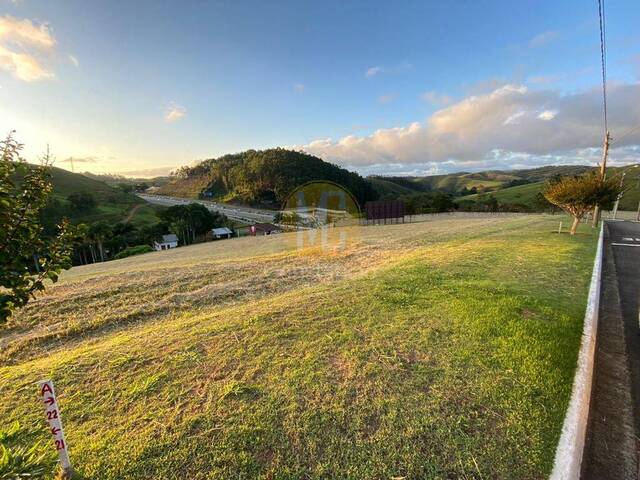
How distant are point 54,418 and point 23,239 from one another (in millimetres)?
1624

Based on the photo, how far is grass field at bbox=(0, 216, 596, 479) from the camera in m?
2.37

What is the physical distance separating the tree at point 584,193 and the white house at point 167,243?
192 feet

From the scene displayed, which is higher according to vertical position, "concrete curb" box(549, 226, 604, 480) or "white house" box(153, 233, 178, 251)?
"concrete curb" box(549, 226, 604, 480)

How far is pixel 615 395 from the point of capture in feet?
11.2

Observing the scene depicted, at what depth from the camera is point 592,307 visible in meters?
5.90

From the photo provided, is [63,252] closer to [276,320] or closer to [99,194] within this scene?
[276,320]

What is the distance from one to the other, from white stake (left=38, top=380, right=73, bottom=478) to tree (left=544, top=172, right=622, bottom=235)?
20.4 metres

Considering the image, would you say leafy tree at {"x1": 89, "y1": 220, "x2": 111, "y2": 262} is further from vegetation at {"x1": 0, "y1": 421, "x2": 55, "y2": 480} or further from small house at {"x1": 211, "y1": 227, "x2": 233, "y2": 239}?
vegetation at {"x1": 0, "y1": 421, "x2": 55, "y2": 480}

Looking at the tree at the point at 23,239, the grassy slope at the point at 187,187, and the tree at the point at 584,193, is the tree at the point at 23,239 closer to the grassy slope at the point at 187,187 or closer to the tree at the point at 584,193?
the tree at the point at 584,193

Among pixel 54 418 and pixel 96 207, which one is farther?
pixel 96 207

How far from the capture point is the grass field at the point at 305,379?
237 cm

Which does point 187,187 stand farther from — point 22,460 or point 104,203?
point 22,460

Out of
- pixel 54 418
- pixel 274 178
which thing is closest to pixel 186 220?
pixel 274 178

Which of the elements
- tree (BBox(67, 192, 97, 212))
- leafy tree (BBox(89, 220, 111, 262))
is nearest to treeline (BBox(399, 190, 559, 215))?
leafy tree (BBox(89, 220, 111, 262))
